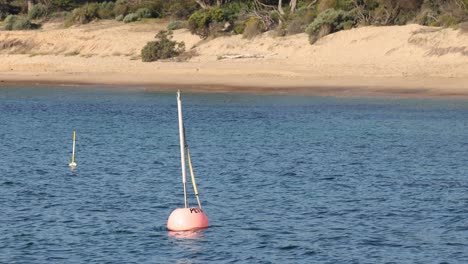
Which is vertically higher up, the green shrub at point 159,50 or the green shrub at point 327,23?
the green shrub at point 327,23

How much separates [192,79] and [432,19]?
40.3ft

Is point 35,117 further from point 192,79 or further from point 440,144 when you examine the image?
point 440,144

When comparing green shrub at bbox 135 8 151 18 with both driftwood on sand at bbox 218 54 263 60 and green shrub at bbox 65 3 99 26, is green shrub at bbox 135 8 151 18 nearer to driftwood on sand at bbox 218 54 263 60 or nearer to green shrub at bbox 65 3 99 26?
green shrub at bbox 65 3 99 26

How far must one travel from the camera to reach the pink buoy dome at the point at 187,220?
20.0m

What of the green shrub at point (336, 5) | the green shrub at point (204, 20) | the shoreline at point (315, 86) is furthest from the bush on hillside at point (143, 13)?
the shoreline at point (315, 86)

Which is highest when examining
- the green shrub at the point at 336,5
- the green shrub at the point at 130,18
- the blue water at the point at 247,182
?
the green shrub at the point at 336,5

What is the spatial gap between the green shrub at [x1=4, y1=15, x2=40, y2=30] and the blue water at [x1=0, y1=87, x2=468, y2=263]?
2570cm

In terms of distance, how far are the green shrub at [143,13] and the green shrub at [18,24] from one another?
25.2ft

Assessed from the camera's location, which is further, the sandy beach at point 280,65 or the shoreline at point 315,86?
the sandy beach at point 280,65

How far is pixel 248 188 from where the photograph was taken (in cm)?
2484

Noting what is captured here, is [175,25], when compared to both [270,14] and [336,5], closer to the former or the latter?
[270,14]

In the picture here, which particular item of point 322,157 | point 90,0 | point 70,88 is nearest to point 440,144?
point 322,157

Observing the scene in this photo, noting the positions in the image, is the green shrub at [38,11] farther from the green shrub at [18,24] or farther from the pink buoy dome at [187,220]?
the pink buoy dome at [187,220]

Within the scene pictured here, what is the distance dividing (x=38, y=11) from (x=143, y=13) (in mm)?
10148
